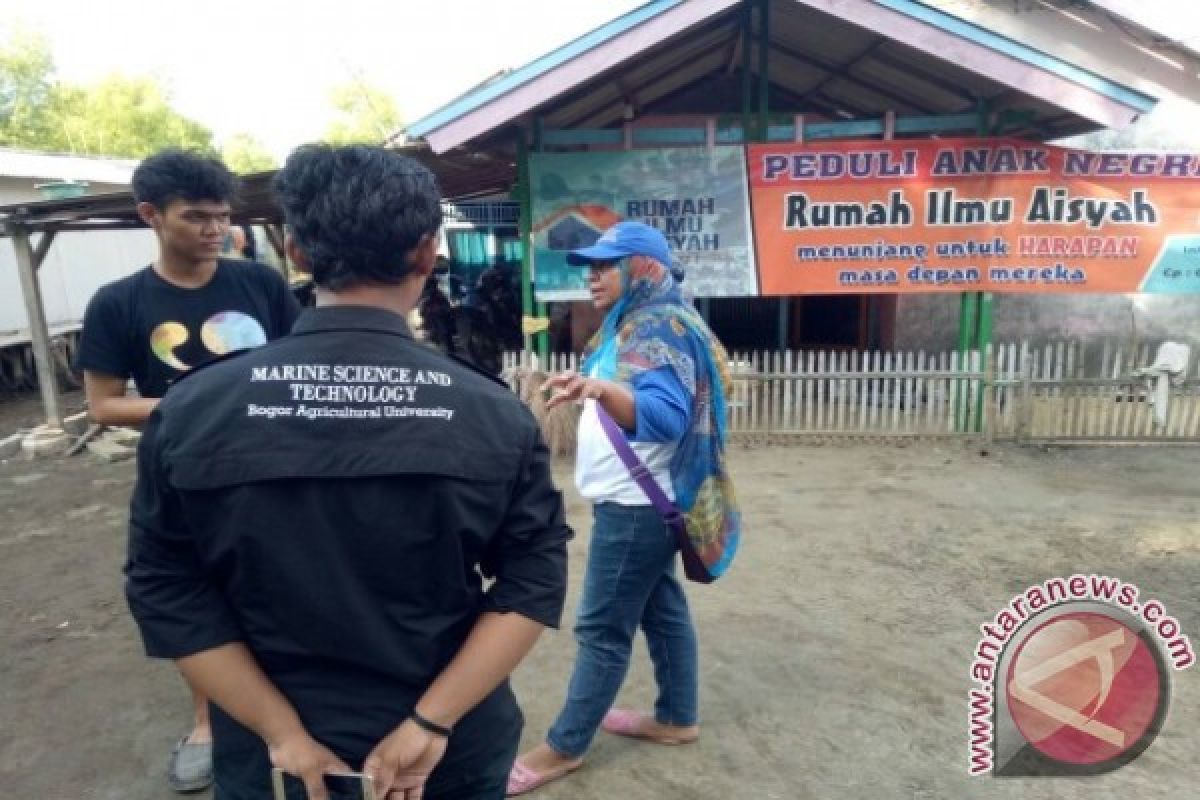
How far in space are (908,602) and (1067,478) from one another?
279cm

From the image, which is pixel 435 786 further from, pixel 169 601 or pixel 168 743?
pixel 168 743

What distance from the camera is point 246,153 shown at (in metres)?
47.8

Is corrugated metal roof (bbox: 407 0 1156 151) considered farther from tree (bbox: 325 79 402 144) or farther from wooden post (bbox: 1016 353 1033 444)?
tree (bbox: 325 79 402 144)

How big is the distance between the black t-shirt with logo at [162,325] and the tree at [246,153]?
4614 centimetres

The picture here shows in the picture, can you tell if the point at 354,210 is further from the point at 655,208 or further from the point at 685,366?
the point at 655,208

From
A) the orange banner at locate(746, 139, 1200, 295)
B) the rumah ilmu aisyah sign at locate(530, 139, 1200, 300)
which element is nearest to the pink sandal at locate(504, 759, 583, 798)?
the rumah ilmu aisyah sign at locate(530, 139, 1200, 300)

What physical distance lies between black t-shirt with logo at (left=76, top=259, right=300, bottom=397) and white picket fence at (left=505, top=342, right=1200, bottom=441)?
4.45 metres

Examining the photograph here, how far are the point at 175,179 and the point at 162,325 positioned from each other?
0.45 meters

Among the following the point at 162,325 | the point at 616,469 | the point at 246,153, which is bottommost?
the point at 616,469

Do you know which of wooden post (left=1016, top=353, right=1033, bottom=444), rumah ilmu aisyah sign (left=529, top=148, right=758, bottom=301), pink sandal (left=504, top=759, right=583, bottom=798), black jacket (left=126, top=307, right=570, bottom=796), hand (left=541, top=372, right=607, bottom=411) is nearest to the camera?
black jacket (left=126, top=307, right=570, bottom=796)

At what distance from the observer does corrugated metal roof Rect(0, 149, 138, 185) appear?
1260cm

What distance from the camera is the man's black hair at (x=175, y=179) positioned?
2.41 m

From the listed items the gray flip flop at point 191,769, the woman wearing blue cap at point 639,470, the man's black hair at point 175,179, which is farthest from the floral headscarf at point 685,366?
the gray flip flop at point 191,769

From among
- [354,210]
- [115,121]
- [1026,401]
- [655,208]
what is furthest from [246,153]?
[354,210]
